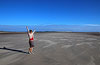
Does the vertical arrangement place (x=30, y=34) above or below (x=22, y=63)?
above

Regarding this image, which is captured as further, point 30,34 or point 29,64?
point 30,34

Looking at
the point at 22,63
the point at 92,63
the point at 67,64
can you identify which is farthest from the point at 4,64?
the point at 92,63

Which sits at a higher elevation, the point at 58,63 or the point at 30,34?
the point at 30,34

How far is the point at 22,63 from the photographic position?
717 centimetres

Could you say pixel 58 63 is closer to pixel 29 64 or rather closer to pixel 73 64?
pixel 73 64

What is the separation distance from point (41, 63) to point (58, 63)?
1.06m

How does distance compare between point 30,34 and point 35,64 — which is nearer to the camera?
point 35,64

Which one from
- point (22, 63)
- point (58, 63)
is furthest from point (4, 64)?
point (58, 63)

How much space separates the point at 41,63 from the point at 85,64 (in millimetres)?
2697

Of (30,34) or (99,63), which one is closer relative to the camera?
(99,63)

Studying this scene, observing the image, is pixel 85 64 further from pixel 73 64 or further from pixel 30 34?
pixel 30 34

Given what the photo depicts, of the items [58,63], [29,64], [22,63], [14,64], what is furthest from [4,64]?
[58,63]

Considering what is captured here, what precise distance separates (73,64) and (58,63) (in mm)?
914

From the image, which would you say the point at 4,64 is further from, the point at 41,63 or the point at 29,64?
→ the point at 41,63
